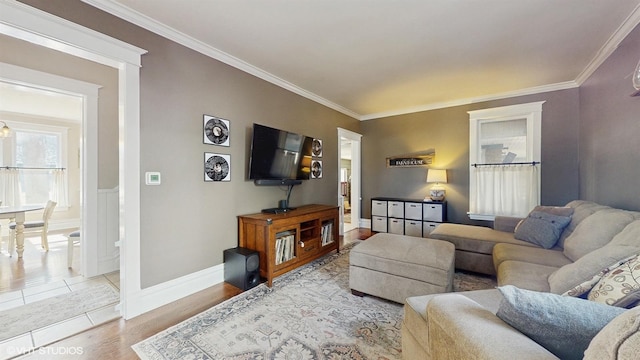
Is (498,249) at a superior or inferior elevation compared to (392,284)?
superior

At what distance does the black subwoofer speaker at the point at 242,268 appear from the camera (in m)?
2.43

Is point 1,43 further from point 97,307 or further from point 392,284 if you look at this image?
point 392,284

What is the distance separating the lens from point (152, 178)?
2152mm

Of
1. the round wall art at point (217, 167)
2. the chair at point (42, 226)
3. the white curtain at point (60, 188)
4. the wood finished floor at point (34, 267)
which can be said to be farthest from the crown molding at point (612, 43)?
the white curtain at point (60, 188)

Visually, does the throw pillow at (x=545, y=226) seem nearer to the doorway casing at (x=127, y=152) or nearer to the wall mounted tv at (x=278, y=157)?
the wall mounted tv at (x=278, y=157)

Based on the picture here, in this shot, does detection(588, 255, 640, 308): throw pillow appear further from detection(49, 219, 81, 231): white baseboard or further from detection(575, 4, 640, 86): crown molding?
detection(49, 219, 81, 231): white baseboard

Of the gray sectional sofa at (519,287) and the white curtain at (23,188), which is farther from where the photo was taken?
the white curtain at (23,188)

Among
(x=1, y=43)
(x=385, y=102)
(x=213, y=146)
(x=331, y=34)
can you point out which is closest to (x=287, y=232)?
(x=213, y=146)

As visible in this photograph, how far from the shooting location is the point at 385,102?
4.41 meters

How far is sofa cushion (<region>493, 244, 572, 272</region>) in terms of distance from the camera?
79.1 inches

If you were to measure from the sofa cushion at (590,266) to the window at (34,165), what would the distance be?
831 centimetres

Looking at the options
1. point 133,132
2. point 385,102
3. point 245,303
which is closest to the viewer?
point 133,132

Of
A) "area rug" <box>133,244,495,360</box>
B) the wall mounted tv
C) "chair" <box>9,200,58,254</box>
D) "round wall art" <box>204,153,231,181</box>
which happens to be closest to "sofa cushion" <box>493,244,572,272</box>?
"area rug" <box>133,244,495,360</box>

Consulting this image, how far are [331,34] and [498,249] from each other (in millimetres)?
2741
